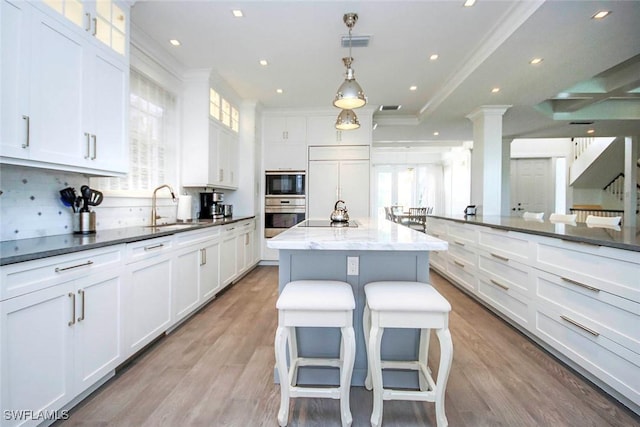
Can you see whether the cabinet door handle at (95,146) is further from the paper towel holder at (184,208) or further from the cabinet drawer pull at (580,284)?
the cabinet drawer pull at (580,284)

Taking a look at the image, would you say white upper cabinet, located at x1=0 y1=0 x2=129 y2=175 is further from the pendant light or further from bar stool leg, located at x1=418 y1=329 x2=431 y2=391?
bar stool leg, located at x1=418 y1=329 x2=431 y2=391

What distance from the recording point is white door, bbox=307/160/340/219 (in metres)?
5.36

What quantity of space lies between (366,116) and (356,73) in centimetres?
146

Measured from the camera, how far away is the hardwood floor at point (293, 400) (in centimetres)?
160

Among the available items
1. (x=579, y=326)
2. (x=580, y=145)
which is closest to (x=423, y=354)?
(x=579, y=326)

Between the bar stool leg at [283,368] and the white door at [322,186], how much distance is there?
3.90 meters

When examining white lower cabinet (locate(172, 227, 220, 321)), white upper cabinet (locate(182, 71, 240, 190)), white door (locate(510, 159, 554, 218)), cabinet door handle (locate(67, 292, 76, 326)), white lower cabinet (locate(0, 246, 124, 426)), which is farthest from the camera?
white door (locate(510, 159, 554, 218))

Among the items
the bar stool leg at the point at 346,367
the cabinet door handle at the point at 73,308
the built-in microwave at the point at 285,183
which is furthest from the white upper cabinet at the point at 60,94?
the built-in microwave at the point at 285,183

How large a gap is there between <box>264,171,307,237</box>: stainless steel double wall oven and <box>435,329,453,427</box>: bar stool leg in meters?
4.05

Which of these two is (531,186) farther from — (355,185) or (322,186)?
(322,186)

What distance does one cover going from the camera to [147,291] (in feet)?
7.27

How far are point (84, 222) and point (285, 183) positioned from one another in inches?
136

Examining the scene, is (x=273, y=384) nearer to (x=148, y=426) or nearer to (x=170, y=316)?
(x=148, y=426)

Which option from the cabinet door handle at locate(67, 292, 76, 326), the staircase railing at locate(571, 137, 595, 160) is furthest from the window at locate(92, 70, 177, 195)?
the staircase railing at locate(571, 137, 595, 160)
